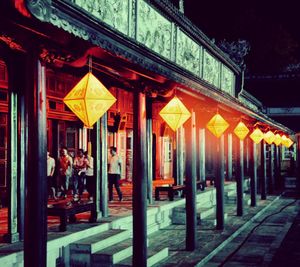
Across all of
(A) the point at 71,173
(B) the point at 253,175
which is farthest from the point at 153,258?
(B) the point at 253,175

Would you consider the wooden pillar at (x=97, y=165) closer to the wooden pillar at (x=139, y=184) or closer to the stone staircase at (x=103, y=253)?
the stone staircase at (x=103, y=253)

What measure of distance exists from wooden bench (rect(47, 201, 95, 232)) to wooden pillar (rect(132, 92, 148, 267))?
2155mm

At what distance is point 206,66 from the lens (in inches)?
596

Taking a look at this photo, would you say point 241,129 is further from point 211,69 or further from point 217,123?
point 217,123

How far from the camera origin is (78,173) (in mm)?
17344

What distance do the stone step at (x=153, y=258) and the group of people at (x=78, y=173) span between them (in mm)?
5458

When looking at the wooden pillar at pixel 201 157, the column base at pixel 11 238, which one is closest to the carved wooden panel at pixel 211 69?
the wooden pillar at pixel 201 157

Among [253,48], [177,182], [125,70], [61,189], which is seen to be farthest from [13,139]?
[253,48]

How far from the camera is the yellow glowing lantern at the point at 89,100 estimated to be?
248 inches

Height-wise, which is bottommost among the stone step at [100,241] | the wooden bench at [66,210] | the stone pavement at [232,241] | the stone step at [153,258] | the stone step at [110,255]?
the stone pavement at [232,241]

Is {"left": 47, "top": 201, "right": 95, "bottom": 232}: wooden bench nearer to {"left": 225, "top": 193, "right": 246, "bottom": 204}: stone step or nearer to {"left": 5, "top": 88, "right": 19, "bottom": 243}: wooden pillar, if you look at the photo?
{"left": 5, "top": 88, "right": 19, "bottom": 243}: wooden pillar

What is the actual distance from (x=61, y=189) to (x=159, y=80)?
10115 millimetres

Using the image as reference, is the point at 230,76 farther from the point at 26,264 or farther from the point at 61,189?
the point at 26,264

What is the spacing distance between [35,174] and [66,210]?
508 cm
